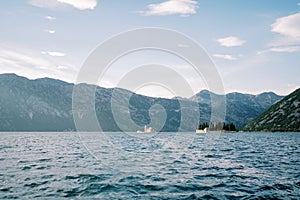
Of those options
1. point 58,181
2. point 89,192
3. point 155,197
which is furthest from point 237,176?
point 58,181

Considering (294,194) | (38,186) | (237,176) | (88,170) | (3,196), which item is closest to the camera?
(3,196)

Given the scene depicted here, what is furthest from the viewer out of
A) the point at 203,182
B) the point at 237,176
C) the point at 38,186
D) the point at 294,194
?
the point at 237,176

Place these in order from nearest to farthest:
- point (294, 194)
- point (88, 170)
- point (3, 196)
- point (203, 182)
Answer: point (3, 196) < point (294, 194) < point (203, 182) < point (88, 170)

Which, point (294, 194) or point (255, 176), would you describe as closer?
point (294, 194)

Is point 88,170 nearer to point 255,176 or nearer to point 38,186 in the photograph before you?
point 38,186

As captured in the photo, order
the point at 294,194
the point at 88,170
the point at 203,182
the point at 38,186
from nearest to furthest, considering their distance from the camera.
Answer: the point at 294,194 < the point at 38,186 < the point at 203,182 < the point at 88,170

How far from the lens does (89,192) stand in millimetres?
20312

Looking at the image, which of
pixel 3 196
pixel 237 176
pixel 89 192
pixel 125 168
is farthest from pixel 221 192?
pixel 3 196

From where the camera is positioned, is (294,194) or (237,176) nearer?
(294,194)

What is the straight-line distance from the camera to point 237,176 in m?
26.8

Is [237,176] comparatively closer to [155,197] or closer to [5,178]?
[155,197]

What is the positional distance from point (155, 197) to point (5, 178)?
14.5 metres

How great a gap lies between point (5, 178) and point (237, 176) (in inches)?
841

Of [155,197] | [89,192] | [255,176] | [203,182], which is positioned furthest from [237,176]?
[89,192]
